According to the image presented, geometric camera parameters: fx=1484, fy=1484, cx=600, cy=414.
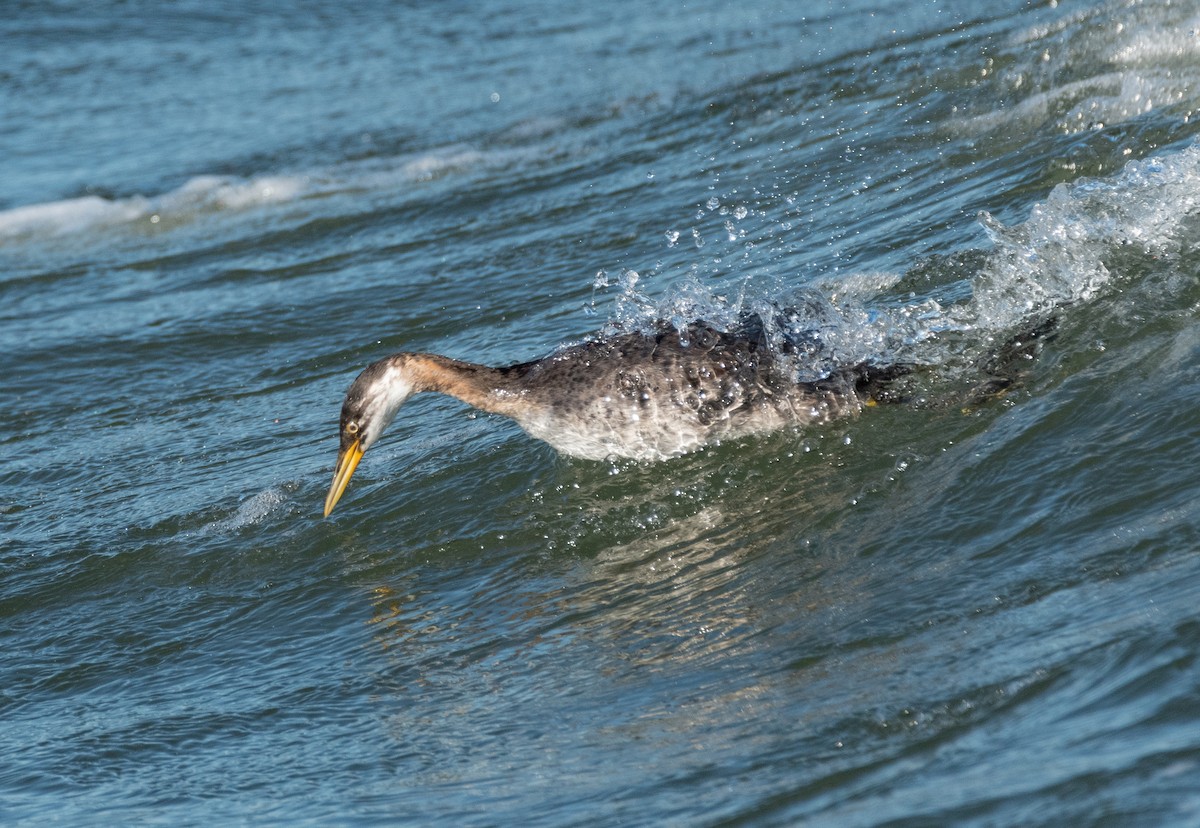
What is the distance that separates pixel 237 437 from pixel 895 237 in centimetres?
365

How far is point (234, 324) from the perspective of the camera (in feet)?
31.0

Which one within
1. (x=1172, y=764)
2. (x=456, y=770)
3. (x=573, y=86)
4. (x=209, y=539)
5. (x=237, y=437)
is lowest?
(x=1172, y=764)

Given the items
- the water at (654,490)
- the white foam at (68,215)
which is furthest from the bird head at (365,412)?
the white foam at (68,215)

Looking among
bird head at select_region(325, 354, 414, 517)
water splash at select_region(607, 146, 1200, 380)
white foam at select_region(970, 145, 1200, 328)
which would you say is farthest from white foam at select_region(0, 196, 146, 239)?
white foam at select_region(970, 145, 1200, 328)

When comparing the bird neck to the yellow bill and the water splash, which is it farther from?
the water splash

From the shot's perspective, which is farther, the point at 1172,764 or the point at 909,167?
the point at 909,167

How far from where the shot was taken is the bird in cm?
617

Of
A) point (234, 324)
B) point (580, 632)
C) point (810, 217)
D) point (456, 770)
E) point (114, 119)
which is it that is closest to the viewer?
point (456, 770)

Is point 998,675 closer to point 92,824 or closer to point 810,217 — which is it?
A: point 92,824

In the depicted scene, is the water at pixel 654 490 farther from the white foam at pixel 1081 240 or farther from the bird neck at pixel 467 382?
the bird neck at pixel 467 382

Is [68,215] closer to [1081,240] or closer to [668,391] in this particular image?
[668,391]

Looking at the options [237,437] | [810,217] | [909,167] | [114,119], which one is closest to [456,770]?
[237,437]

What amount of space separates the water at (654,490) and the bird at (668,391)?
15 centimetres

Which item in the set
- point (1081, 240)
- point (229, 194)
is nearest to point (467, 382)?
point (1081, 240)
